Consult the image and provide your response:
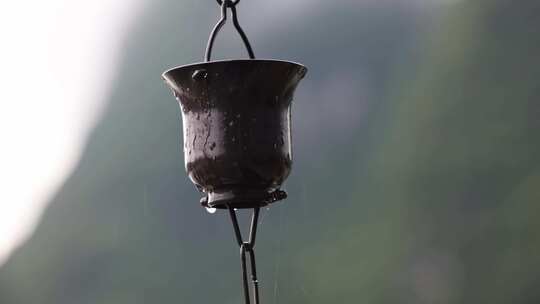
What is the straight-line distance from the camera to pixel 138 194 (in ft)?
14.8

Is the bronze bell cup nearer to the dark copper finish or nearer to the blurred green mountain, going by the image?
the dark copper finish

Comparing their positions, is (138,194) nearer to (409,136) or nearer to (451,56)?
(409,136)

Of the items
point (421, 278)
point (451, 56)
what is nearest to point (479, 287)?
point (421, 278)

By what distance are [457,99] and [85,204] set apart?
2131 millimetres

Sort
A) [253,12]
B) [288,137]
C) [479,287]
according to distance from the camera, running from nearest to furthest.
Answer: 1. [288,137]
2. [479,287]
3. [253,12]

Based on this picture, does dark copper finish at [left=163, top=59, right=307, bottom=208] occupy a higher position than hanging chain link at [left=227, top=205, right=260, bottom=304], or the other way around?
dark copper finish at [left=163, top=59, right=307, bottom=208]

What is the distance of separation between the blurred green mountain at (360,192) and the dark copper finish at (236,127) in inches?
118

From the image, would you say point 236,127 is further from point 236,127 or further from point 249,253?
point 249,253

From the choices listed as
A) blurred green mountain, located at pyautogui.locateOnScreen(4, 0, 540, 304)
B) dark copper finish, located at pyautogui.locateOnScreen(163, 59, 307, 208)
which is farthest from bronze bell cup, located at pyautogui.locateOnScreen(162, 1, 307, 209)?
blurred green mountain, located at pyautogui.locateOnScreen(4, 0, 540, 304)

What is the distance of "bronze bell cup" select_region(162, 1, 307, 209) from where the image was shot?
1.11 metres

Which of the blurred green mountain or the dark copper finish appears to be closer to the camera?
the dark copper finish

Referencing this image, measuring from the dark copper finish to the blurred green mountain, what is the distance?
9.85 ft

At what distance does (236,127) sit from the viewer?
3.65ft

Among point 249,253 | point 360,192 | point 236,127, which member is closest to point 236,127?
point 236,127
